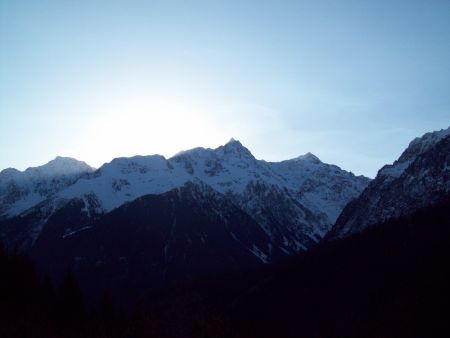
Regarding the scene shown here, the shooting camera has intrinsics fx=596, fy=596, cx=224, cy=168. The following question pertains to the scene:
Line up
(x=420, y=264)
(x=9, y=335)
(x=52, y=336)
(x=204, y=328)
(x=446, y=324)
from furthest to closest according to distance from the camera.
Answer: (x=420, y=264) < (x=204, y=328) < (x=446, y=324) < (x=52, y=336) < (x=9, y=335)

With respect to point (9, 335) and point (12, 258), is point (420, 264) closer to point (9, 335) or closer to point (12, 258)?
point (12, 258)

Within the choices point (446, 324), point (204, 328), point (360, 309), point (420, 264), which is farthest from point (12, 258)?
point (420, 264)

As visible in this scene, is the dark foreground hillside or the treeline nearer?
the treeline

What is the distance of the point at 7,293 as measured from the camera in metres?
85.1

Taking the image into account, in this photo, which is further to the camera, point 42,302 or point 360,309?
point 360,309

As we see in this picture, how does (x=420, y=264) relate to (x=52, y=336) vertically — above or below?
above

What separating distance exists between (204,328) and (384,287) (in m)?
58.7

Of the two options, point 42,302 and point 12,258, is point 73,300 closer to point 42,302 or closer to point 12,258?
point 42,302

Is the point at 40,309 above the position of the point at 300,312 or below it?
above

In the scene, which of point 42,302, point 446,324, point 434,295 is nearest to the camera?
point 42,302

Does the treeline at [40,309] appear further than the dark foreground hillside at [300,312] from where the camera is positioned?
No

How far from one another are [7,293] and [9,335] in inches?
733

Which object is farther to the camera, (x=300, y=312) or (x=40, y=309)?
(x=300, y=312)

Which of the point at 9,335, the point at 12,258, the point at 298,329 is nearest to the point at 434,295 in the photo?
the point at 298,329
